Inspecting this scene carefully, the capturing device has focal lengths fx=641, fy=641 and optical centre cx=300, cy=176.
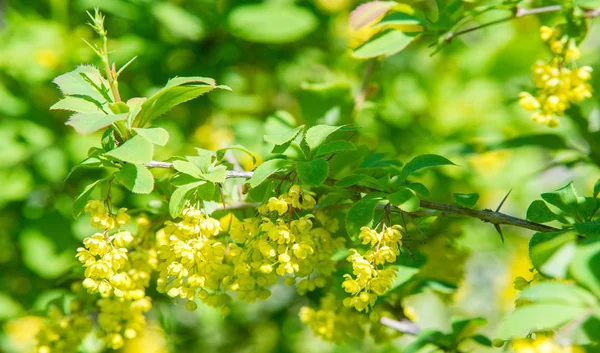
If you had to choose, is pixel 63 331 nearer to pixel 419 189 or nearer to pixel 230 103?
pixel 419 189

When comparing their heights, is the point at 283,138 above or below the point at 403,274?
above

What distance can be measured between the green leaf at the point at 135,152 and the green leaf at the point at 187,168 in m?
0.05

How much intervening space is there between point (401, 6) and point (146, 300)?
719 millimetres

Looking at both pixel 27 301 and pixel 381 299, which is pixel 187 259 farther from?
pixel 27 301

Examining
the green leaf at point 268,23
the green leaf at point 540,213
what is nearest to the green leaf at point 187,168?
the green leaf at point 540,213

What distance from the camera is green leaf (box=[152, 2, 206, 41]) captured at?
1761mm

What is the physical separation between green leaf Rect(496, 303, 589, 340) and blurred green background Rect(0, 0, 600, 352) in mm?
879

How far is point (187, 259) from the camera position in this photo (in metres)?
0.90

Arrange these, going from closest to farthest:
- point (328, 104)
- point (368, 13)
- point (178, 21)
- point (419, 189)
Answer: point (419, 189)
point (368, 13)
point (328, 104)
point (178, 21)

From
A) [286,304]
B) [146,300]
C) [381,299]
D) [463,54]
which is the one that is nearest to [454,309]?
[286,304]

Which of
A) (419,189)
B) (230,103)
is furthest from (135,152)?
(230,103)

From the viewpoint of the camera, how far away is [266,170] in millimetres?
856

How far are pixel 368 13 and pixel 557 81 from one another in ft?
1.20

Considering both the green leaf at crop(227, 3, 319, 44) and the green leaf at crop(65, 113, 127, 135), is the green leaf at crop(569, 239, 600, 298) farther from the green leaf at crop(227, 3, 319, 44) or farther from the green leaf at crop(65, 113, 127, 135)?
the green leaf at crop(227, 3, 319, 44)
